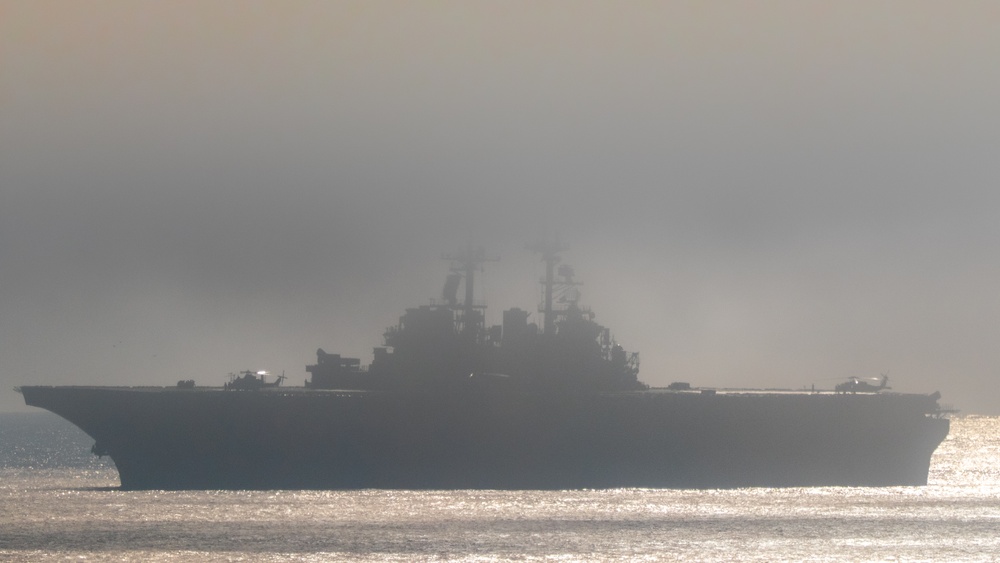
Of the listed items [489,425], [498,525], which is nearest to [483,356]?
[489,425]

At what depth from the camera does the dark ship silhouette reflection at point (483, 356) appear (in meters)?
60.1

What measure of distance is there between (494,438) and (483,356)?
202 inches

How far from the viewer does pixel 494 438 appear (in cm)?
5772

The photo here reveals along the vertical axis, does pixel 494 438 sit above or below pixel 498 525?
above

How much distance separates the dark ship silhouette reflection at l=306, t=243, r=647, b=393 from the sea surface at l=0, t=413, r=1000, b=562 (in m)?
6.39

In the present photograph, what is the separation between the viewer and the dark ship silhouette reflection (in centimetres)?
6009

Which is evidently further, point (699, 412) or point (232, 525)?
point (699, 412)

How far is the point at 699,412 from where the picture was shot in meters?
58.6

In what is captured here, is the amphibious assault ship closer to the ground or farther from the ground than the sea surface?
farther from the ground

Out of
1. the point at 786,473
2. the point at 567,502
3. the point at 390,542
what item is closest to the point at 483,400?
the point at 567,502

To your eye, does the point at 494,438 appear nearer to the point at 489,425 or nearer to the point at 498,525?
the point at 489,425

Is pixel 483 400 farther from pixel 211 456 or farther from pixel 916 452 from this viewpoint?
pixel 916 452

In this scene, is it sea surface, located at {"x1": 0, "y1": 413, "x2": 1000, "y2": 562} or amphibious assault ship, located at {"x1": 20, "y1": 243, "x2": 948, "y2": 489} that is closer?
sea surface, located at {"x1": 0, "y1": 413, "x2": 1000, "y2": 562}

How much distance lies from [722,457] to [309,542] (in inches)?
988
